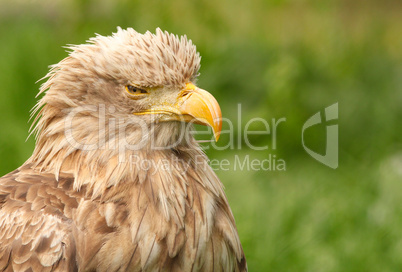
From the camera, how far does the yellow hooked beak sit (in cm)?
302

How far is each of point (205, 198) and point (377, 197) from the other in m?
2.63

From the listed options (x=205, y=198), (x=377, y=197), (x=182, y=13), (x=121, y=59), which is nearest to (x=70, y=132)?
(x=121, y=59)

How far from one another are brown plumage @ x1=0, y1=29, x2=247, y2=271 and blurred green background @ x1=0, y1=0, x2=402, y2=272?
1972mm

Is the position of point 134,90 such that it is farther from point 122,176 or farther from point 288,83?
point 288,83

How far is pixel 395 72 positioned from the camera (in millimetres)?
6633

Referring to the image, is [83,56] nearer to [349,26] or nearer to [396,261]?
[396,261]

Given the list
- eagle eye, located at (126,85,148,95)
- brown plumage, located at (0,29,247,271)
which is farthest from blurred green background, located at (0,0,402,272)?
eagle eye, located at (126,85,148,95)

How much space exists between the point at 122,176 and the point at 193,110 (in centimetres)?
43

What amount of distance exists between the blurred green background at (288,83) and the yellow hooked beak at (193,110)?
80.9 inches

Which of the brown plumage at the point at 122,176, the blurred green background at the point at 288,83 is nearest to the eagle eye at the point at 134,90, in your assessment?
the brown plumage at the point at 122,176

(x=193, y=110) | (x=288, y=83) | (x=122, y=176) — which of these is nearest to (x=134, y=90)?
(x=193, y=110)

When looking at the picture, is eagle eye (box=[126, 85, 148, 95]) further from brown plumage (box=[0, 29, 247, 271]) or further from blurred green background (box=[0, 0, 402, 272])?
blurred green background (box=[0, 0, 402, 272])

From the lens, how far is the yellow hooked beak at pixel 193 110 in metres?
3.02

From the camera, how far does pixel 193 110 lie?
A: 307 centimetres
